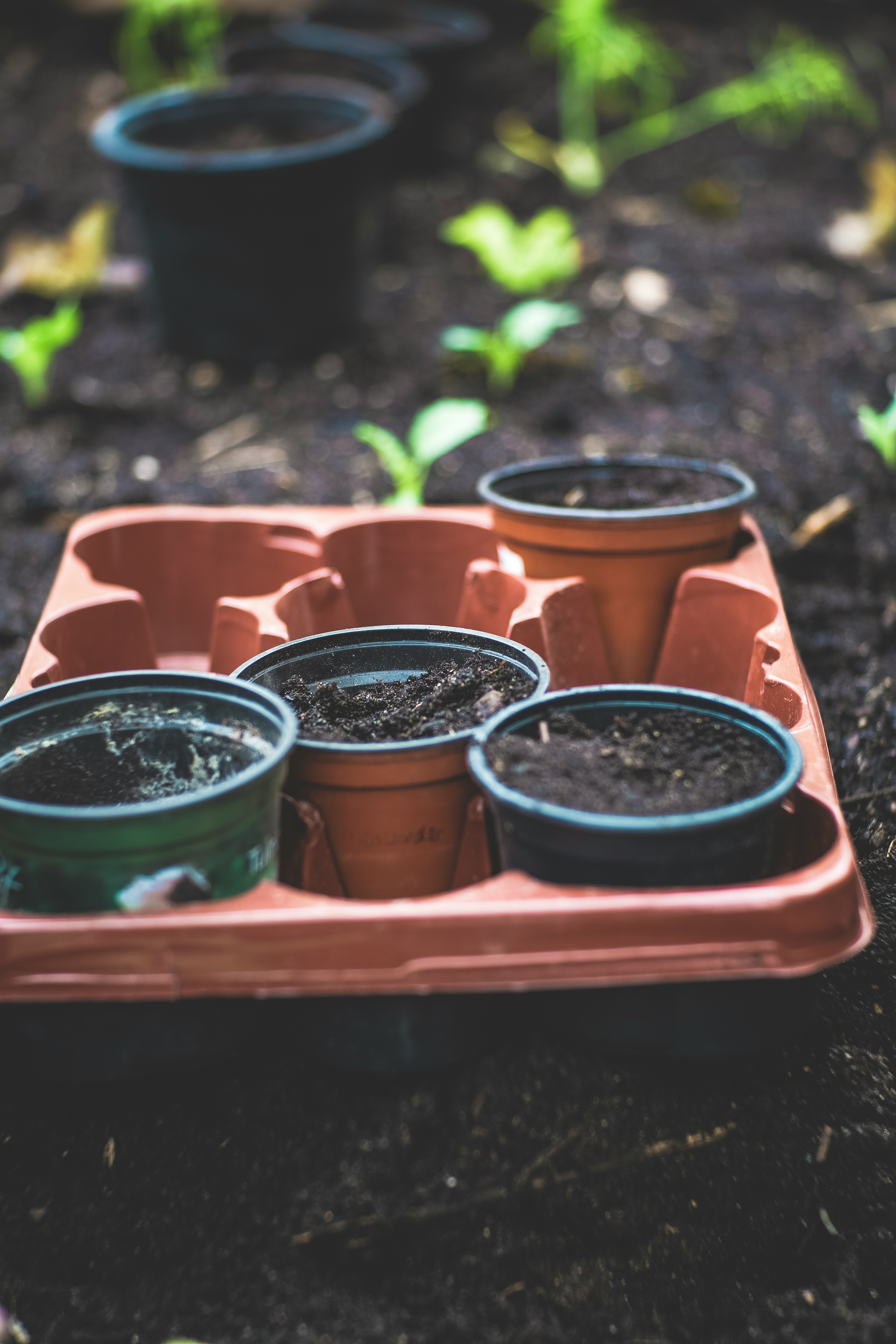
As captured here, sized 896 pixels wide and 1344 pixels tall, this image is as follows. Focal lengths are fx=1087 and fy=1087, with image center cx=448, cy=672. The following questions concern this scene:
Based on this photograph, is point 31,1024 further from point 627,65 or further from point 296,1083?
point 627,65

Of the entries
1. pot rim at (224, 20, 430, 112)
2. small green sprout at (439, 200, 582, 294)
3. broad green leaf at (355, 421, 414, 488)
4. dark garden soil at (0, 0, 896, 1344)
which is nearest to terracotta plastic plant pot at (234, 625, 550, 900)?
dark garden soil at (0, 0, 896, 1344)

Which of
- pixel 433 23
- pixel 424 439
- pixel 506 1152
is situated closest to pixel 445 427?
pixel 424 439

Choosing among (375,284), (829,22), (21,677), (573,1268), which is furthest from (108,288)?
(829,22)

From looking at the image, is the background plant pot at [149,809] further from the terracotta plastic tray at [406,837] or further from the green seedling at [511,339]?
the green seedling at [511,339]

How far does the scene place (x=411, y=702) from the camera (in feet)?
4.43

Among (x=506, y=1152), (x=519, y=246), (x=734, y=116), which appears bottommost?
(x=506, y=1152)

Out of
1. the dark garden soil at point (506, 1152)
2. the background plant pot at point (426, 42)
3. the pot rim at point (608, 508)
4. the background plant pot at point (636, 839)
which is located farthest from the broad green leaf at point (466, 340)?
the background plant pot at point (426, 42)

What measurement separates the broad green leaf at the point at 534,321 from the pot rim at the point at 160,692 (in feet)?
5.77

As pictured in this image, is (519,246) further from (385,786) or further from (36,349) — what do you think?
(385,786)

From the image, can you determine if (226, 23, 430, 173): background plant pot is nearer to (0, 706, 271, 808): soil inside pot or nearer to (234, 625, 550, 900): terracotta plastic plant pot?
(234, 625, 550, 900): terracotta plastic plant pot

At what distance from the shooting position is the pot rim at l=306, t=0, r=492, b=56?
4.64 metres

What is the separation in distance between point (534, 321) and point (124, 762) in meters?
1.89

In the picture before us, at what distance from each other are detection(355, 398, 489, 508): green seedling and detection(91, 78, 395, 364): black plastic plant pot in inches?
37.8

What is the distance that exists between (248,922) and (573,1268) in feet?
1.56
